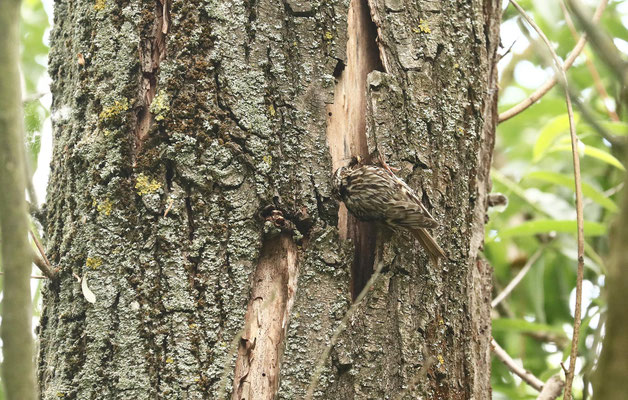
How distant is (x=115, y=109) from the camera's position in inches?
71.2

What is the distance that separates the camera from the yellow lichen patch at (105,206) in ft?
5.76

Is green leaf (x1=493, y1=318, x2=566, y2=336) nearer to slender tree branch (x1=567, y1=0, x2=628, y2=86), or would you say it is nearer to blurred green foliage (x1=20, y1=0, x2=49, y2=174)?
blurred green foliage (x1=20, y1=0, x2=49, y2=174)

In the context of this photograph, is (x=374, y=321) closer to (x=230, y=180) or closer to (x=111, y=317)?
(x=230, y=180)

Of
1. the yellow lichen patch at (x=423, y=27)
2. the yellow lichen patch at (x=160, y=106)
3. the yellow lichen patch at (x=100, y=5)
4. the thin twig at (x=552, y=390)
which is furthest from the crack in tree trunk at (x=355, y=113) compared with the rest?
the thin twig at (x=552, y=390)

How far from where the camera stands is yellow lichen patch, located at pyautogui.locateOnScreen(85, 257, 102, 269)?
1739 mm

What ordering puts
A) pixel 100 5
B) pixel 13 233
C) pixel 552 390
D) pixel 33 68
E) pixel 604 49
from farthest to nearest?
pixel 33 68 → pixel 552 390 → pixel 100 5 → pixel 13 233 → pixel 604 49

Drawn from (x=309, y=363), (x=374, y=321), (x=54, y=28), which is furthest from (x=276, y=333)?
(x=54, y=28)

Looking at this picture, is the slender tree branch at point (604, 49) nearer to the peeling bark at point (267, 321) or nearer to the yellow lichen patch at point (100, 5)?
the peeling bark at point (267, 321)

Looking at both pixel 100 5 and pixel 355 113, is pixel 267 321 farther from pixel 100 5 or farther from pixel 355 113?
pixel 100 5

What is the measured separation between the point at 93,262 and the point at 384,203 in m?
0.75

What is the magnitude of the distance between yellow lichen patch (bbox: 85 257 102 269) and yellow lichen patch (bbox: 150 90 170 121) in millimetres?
372

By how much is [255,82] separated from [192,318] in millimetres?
601

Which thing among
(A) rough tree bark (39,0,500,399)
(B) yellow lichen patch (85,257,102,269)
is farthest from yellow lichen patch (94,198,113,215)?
(B) yellow lichen patch (85,257,102,269)

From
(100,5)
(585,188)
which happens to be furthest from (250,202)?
(585,188)
